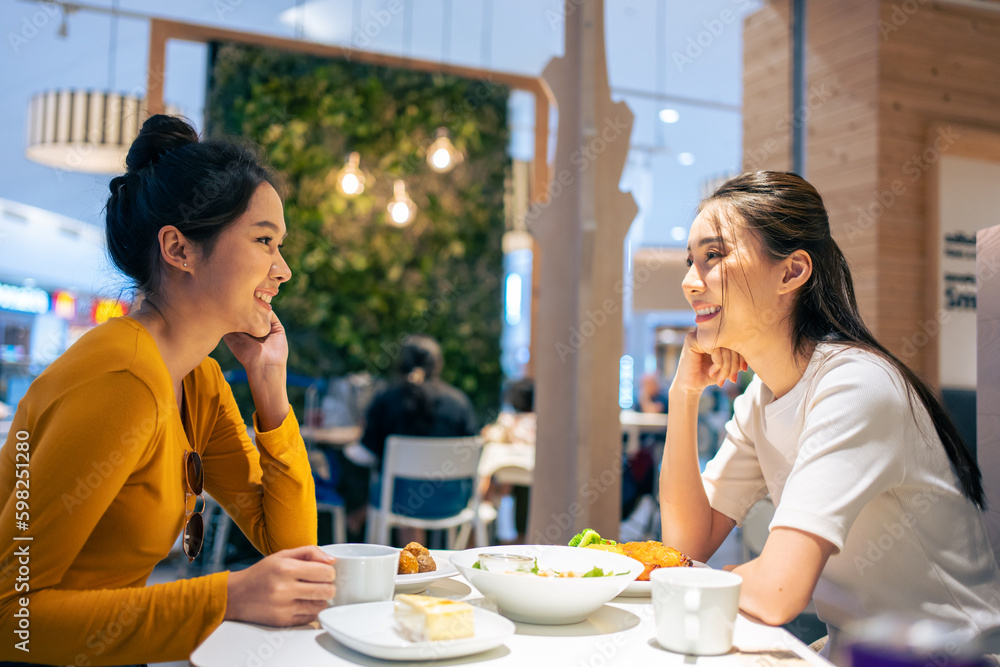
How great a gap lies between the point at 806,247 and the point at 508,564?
0.76 metres

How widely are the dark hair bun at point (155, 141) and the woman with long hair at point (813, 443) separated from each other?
94cm

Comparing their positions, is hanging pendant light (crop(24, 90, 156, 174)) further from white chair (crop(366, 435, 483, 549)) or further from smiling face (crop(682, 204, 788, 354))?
smiling face (crop(682, 204, 788, 354))

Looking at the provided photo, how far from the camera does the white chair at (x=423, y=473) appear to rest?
3521 mm

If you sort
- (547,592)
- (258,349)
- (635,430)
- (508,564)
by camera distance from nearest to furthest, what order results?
(547,592) → (508,564) → (258,349) → (635,430)

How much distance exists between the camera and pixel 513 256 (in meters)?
11.5

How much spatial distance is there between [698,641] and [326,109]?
5211 mm

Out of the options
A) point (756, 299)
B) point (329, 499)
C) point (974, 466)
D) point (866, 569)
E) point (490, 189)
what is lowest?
point (329, 499)

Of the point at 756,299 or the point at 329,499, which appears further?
the point at 329,499

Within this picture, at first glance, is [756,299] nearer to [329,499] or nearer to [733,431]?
[733,431]

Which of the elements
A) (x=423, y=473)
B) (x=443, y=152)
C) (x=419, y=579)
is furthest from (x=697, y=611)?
(x=443, y=152)

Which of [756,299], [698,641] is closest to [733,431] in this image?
[756,299]

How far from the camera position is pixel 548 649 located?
873 millimetres

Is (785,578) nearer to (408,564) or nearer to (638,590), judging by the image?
(638,590)

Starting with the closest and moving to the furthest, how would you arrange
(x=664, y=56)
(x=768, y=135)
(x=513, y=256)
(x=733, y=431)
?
1. (x=733, y=431)
2. (x=768, y=135)
3. (x=664, y=56)
4. (x=513, y=256)
